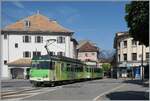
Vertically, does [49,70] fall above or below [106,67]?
above

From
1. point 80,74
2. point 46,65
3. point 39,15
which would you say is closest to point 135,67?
point 39,15

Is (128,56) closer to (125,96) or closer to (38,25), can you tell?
(38,25)

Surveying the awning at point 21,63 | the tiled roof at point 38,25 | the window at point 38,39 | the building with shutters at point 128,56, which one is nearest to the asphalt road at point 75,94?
the awning at point 21,63

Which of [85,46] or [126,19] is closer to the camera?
[126,19]

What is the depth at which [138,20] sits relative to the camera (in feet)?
67.3

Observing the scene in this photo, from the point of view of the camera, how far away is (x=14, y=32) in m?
90.2

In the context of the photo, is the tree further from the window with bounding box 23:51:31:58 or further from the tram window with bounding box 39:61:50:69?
the window with bounding box 23:51:31:58

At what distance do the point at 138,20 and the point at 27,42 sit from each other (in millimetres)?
71101

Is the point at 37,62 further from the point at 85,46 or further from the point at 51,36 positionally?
the point at 85,46

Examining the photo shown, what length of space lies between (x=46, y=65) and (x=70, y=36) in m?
50.0

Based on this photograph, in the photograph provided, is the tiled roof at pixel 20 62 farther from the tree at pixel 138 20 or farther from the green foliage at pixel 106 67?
the tree at pixel 138 20

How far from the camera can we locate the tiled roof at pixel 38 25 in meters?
91.1

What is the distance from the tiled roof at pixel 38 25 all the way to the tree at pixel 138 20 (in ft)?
229

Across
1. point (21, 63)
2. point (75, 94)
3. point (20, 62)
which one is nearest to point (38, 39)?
point (20, 62)
